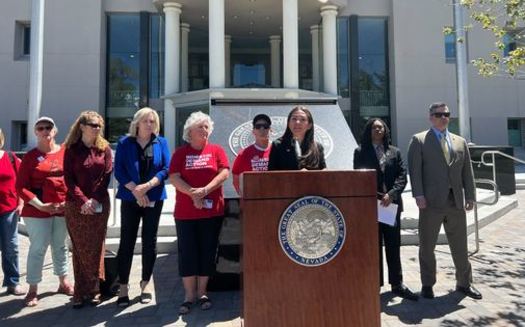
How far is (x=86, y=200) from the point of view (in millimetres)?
4078

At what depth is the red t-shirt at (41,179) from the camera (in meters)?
4.29

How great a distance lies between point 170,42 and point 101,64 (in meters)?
4.57

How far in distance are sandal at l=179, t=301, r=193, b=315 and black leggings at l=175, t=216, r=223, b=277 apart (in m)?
0.28

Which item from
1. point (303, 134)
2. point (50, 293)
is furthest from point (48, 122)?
point (303, 134)

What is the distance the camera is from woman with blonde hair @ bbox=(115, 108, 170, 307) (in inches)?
162

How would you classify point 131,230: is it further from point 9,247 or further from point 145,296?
point 9,247

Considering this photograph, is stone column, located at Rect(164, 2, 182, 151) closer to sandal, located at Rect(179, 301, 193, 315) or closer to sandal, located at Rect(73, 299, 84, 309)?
sandal, located at Rect(73, 299, 84, 309)

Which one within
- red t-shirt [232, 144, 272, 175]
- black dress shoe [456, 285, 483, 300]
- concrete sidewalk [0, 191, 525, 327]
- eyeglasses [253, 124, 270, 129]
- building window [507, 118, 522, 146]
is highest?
building window [507, 118, 522, 146]

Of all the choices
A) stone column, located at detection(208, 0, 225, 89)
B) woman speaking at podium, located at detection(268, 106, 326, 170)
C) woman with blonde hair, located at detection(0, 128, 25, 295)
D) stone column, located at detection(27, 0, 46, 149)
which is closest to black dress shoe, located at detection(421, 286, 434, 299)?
woman speaking at podium, located at detection(268, 106, 326, 170)

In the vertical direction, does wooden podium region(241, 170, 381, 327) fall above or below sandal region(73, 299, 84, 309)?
above

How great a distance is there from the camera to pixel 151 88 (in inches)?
849

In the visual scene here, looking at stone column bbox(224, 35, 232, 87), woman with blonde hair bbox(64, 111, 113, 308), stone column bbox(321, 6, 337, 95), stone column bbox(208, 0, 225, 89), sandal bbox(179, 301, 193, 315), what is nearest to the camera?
sandal bbox(179, 301, 193, 315)

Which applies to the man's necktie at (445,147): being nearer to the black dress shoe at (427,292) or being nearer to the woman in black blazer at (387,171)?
the woman in black blazer at (387,171)

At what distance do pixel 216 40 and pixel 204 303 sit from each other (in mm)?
15117
